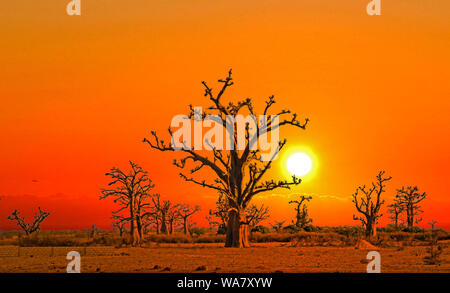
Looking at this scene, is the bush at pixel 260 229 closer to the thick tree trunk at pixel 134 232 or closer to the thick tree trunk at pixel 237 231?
the thick tree trunk at pixel 134 232

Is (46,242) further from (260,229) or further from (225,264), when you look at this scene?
(260,229)

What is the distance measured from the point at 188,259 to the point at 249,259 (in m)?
3.53

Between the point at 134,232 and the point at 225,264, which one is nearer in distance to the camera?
the point at 225,264

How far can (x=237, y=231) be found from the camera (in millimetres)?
50438

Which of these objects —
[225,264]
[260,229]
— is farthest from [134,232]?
[225,264]

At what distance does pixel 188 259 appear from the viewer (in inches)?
1432

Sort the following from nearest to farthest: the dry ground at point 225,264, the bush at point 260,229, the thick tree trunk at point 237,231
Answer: the dry ground at point 225,264 → the thick tree trunk at point 237,231 → the bush at point 260,229

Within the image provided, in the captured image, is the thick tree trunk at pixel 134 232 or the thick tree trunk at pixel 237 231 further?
the thick tree trunk at pixel 134 232

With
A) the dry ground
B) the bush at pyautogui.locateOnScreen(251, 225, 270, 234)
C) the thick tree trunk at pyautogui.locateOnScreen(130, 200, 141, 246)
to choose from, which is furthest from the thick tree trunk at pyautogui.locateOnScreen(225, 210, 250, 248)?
the bush at pyautogui.locateOnScreen(251, 225, 270, 234)

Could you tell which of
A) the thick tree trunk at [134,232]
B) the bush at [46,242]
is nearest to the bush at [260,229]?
the thick tree trunk at [134,232]

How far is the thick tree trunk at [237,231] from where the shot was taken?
50219 mm

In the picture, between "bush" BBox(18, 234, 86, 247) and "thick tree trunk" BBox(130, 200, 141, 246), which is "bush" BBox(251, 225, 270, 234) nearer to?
"thick tree trunk" BBox(130, 200, 141, 246)
